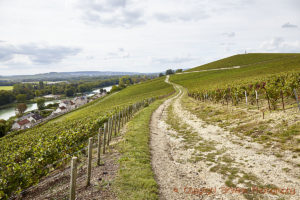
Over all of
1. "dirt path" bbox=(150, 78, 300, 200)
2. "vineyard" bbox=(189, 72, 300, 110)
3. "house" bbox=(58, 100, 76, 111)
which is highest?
"vineyard" bbox=(189, 72, 300, 110)

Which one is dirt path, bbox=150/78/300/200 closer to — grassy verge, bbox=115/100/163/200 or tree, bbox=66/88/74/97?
grassy verge, bbox=115/100/163/200

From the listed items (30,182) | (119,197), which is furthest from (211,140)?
(30,182)

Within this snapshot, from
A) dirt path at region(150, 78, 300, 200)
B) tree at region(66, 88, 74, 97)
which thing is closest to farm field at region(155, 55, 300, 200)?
dirt path at region(150, 78, 300, 200)

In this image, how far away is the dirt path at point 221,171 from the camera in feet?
21.0

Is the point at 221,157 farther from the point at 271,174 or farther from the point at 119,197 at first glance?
the point at 119,197

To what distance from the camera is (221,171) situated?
8.02 metres

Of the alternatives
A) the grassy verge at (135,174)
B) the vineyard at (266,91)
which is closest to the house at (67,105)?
the vineyard at (266,91)

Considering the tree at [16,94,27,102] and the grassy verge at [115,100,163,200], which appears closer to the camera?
the grassy verge at [115,100,163,200]

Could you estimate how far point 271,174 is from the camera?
23.4ft

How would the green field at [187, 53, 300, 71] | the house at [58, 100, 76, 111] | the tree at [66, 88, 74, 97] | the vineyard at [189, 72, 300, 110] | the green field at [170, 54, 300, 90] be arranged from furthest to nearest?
the tree at [66, 88, 74, 97]
the house at [58, 100, 76, 111]
the green field at [187, 53, 300, 71]
the green field at [170, 54, 300, 90]
the vineyard at [189, 72, 300, 110]

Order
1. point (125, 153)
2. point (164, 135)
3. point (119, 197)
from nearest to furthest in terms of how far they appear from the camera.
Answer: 1. point (119, 197)
2. point (125, 153)
3. point (164, 135)

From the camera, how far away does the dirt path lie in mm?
6391

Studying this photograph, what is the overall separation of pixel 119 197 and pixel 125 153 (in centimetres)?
446

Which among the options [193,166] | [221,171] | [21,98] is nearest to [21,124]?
[21,98]
